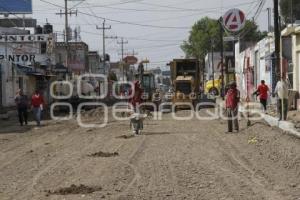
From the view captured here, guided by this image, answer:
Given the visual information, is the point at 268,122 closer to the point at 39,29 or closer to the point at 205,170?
the point at 205,170

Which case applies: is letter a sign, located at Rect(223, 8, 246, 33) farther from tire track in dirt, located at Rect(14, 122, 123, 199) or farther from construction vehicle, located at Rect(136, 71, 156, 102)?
construction vehicle, located at Rect(136, 71, 156, 102)

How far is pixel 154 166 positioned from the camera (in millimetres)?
15086

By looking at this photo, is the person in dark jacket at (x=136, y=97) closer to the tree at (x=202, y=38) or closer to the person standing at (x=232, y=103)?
the person standing at (x=232, y=103)

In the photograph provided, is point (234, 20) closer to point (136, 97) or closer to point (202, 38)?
point (136, 97)

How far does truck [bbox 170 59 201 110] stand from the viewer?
153ft

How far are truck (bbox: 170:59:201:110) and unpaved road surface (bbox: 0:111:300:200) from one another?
20.9 m

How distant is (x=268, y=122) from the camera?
28000mm

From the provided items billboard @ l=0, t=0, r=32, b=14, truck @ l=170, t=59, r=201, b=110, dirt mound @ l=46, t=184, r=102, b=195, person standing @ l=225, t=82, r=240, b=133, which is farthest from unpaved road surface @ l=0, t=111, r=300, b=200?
billboard @ l=0, t=0, r=32, b=14

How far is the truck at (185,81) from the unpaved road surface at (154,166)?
2090 centimetres

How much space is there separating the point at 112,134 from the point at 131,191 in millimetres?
14086

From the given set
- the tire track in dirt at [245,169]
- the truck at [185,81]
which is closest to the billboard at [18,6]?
the truck at [185,81]

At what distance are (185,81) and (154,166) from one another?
32.2 meters

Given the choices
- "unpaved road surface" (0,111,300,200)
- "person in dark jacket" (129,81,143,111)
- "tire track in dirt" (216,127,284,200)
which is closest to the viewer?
"tire track in dirt" (216,127,284,200)

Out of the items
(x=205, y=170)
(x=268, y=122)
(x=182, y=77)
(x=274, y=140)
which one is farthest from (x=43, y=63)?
(x=205, y=170)
